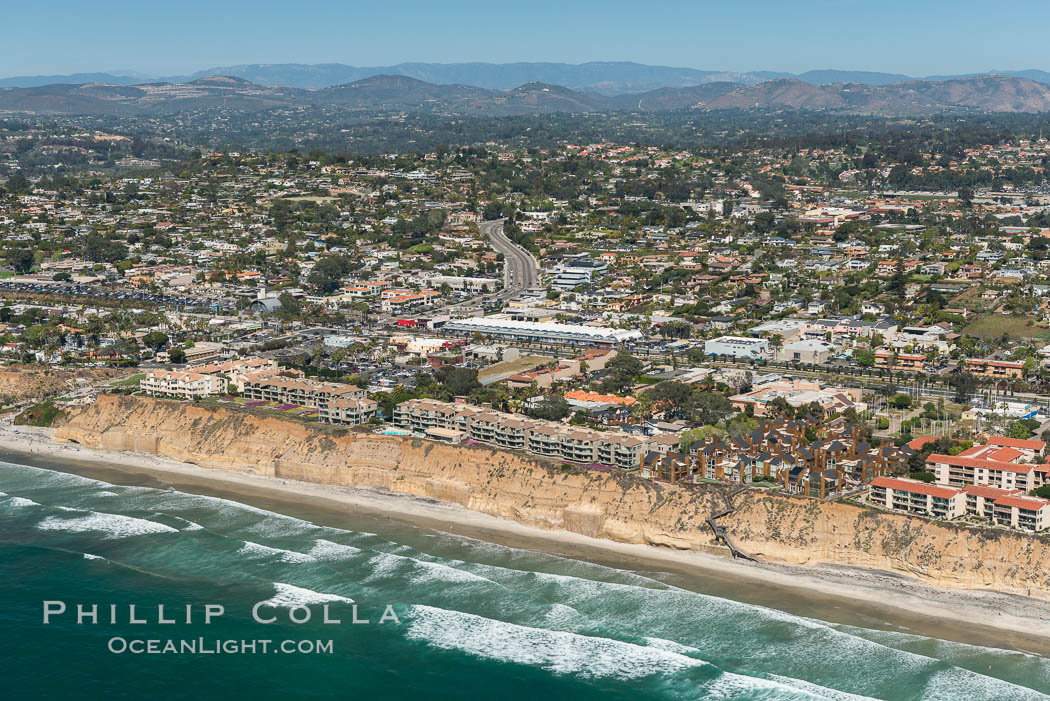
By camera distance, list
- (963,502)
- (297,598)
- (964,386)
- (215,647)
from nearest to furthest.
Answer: (215,647)
(297,598)
(963,502)
(964,386)

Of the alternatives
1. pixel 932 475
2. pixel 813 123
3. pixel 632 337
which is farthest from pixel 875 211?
pixel 813 123

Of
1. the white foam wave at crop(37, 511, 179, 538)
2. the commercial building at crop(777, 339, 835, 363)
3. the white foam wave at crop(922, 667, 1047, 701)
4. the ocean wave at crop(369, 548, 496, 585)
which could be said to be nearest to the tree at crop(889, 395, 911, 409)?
the commercial building at crop(777, 339, 835, 363)

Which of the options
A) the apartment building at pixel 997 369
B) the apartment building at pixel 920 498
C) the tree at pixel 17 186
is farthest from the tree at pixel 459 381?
the tree at pixel 17 186

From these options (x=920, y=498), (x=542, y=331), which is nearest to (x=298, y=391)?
(x=542, y=331)

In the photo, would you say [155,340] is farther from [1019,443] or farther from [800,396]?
[1019,443]

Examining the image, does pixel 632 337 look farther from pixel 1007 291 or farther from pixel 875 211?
pixel 875 211

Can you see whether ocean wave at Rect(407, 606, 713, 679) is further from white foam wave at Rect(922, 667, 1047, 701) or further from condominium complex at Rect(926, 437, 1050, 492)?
condominium complex at Rect(926, 437, 1050, 492)

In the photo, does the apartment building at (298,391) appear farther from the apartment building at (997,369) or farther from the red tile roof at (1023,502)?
the apartment building at (997,369)
